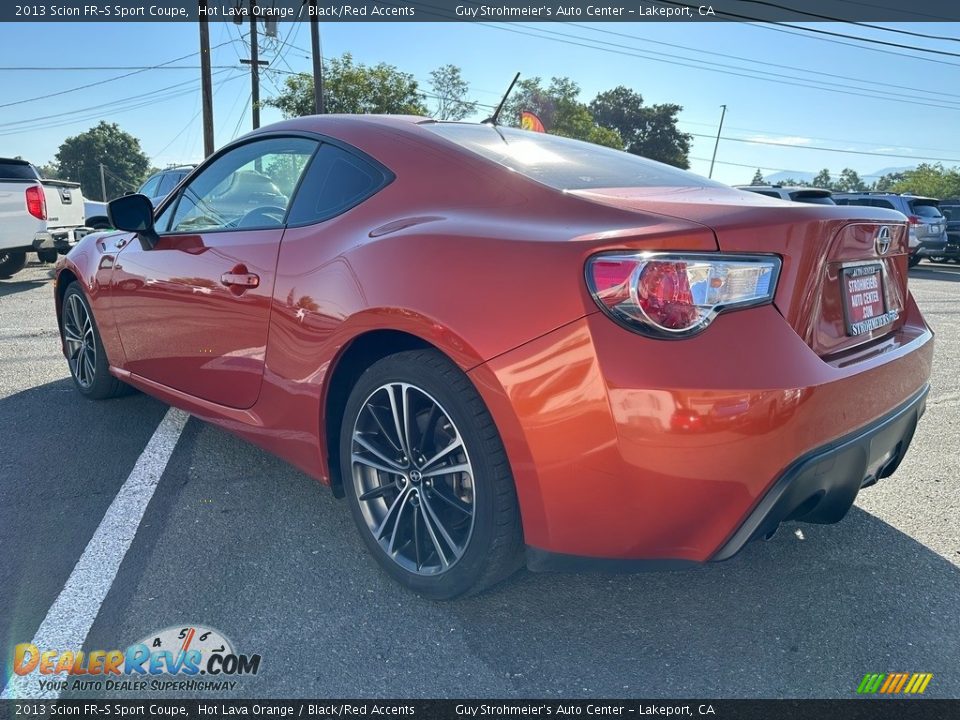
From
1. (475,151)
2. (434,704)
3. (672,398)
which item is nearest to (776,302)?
(672,398)

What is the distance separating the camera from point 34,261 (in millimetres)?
13883

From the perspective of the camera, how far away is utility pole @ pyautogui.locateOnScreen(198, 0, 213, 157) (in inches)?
794

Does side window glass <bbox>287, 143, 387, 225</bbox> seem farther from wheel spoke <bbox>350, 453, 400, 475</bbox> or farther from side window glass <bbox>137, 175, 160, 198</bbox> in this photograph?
side window glass <bbox>137, 175, 160, 198</bbox>

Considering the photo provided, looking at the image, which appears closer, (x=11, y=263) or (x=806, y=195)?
(x=806, y=195)

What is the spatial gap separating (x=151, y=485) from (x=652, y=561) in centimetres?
228

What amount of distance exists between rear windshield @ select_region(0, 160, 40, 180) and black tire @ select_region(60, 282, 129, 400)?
23.8 ft

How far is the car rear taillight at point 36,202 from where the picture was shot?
383 inches

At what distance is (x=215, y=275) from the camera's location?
283cm

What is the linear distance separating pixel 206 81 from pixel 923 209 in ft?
66.2

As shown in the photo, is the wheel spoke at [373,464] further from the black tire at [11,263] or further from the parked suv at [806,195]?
the black tire at [11,263]

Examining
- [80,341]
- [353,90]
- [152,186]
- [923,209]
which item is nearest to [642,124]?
[353,90]

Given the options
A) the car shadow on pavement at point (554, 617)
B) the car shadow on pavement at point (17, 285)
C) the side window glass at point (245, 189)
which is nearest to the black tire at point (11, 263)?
the car shadow on pavement at point (17, 285)

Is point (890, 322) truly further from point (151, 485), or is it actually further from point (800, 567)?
point (151, 485)

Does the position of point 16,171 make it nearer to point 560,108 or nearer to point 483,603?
point 483,603
